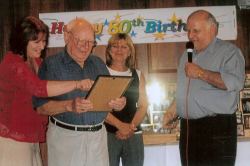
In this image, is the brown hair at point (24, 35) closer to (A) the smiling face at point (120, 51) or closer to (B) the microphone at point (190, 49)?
(B) the microphone at point (190, 49)

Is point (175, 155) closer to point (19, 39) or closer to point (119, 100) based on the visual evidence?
point (119, 100)

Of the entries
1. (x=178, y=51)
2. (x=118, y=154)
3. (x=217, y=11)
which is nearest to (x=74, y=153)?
(x=118, y=154)

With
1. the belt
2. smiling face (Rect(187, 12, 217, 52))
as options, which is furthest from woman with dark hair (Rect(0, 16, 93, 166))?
smiling face (Rect(187, 12, 217, 52))

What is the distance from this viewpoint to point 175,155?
335 centimetres

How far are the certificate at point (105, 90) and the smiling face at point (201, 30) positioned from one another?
686mm

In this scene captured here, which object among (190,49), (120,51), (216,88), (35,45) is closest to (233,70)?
(216,88)

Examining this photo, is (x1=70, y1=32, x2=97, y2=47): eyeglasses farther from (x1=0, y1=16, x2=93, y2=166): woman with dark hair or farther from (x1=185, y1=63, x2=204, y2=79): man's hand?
(x1=185, y1=63, x2=204, y2=79): man's hand

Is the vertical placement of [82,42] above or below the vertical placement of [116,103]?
above

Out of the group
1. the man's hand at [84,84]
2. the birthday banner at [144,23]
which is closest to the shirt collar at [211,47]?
the man's hand at [84,84]

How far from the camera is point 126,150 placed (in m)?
2.77

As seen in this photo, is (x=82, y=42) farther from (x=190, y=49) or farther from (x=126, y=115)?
(x=126, y=115)

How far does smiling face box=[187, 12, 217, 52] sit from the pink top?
1005 mm

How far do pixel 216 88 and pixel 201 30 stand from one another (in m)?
0.37

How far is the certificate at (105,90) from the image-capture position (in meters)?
1.74
